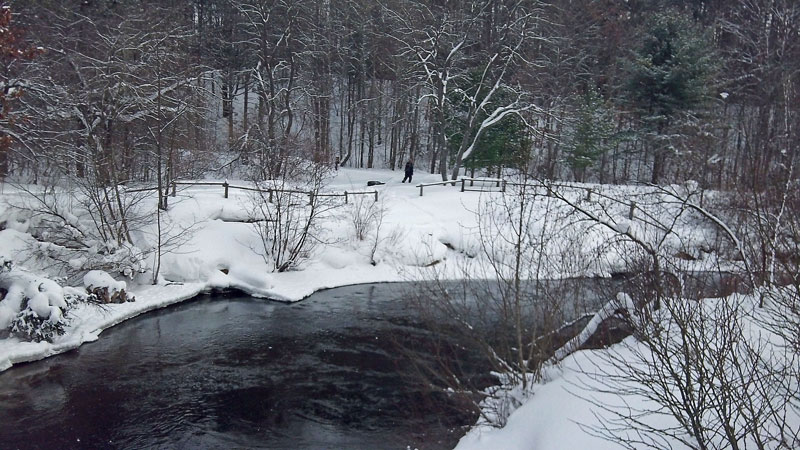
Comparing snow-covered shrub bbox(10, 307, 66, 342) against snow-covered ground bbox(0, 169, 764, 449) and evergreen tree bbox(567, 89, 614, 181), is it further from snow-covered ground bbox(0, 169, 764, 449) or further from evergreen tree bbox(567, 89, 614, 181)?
evergreen tree bbox(567, 89, 614, 181)

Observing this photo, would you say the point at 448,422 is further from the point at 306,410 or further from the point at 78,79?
the point at 78,79

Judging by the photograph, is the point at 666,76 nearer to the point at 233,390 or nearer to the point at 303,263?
the point at 303,263

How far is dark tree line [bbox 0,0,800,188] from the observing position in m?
22.4

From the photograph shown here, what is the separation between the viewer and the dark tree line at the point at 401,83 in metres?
22.4

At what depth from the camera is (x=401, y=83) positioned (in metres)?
38.2

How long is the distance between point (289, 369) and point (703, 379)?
389 inches

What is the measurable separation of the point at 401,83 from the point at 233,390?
94.8 feet

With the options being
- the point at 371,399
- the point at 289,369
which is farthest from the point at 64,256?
the point at 371,399

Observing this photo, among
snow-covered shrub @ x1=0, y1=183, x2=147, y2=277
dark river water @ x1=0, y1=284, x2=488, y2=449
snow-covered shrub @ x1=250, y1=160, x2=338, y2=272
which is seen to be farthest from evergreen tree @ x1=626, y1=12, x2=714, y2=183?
snow-covered shrub @ x1=0, y1=183, x2=147, y2=277

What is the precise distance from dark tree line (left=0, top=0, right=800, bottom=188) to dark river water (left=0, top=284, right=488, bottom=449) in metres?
7.11

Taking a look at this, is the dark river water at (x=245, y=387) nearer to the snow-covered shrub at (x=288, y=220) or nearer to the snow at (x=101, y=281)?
the snow at (x=101, y=281)

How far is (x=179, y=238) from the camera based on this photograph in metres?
20.4

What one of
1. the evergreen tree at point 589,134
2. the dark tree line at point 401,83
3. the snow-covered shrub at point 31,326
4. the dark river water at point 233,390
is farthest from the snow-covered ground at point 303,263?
the evergreen tree at point 589,134

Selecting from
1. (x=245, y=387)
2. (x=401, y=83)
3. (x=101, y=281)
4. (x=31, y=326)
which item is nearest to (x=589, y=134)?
(x=401, y=83)
